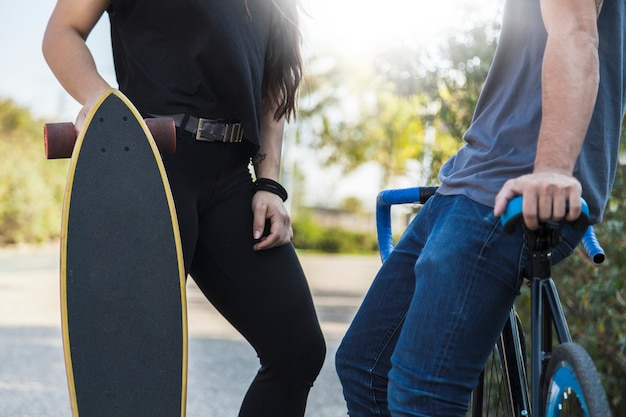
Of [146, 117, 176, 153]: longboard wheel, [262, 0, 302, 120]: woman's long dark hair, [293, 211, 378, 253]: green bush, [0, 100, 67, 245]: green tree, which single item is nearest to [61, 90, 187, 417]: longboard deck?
[146, 117, 176, 153]: longboard wheel

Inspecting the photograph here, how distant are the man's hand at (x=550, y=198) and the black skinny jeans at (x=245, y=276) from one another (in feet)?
2.98

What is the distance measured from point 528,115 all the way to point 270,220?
87cm

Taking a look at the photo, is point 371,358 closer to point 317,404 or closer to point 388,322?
point 388,322

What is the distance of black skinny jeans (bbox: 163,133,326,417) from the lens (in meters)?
2.68

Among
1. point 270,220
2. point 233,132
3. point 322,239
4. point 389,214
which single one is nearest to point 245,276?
point 270,220

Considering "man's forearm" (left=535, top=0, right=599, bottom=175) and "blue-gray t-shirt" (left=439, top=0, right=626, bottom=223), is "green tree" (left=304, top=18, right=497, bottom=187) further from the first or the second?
"man's forearm" (left=535, top=0, right=599, bottom=175)

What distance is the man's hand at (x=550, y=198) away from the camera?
6.57 feet

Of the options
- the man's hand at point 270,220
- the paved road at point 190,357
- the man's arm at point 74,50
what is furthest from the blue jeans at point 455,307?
the paved road at point 190,357

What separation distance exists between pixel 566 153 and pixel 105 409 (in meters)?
1.27

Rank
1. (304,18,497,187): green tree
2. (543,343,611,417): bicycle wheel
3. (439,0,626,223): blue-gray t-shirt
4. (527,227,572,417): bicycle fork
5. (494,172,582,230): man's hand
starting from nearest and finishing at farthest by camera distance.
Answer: (543,343,611,417): bicycle wheel < (494,172,582,230): man's hand < (527,227,572,417): bicycle fork < (439,0,626,223): blue-gray t-shirt < (304,18,497,187): green tree

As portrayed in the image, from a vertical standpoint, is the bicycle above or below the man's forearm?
below

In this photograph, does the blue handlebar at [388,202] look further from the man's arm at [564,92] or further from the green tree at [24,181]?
the green tree at [24,181]

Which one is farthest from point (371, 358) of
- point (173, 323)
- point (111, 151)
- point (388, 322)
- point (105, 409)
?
point (111, 151)

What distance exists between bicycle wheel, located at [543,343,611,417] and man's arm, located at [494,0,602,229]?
0.88ft
